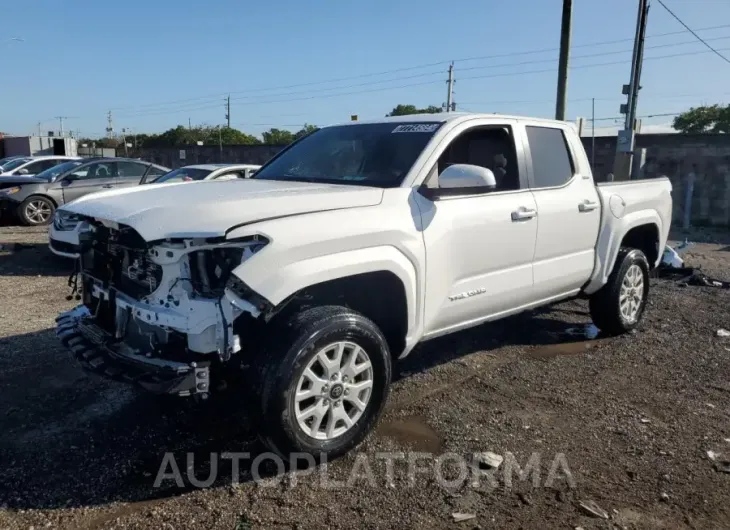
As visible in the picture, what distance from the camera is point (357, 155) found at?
15.0ft

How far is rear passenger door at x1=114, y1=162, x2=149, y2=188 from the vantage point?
1367 cm

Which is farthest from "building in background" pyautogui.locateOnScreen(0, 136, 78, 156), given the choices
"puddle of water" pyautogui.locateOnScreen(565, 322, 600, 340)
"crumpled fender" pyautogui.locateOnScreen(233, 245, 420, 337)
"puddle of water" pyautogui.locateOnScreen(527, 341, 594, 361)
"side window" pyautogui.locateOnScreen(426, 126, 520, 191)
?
"crumpled fender" pyautogui.locateOnScreen(233, 245, 420, 337)

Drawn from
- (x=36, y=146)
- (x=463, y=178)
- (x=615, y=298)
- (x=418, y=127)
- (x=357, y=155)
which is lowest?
(x=615, y=298)

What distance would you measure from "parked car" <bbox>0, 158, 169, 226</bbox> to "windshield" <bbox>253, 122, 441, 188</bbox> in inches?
332

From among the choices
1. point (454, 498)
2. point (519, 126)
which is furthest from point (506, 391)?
point (519, 126)

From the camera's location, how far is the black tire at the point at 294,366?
3.25 metres

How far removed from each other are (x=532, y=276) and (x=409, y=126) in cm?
145

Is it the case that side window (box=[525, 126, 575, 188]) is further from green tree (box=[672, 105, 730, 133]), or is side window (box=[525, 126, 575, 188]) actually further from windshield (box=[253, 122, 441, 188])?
green tree (box=[672, 105, 730, 133])

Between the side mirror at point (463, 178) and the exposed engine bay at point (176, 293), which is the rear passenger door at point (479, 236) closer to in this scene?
the side mirror at point (463, 178)

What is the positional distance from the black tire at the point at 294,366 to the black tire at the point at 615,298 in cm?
307

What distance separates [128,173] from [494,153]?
430 inches

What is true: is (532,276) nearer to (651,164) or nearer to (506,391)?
(506,391)

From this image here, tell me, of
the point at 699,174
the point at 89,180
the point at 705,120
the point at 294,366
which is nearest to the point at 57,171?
the point at 89,180

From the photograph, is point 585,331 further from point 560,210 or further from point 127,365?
point 127,365
